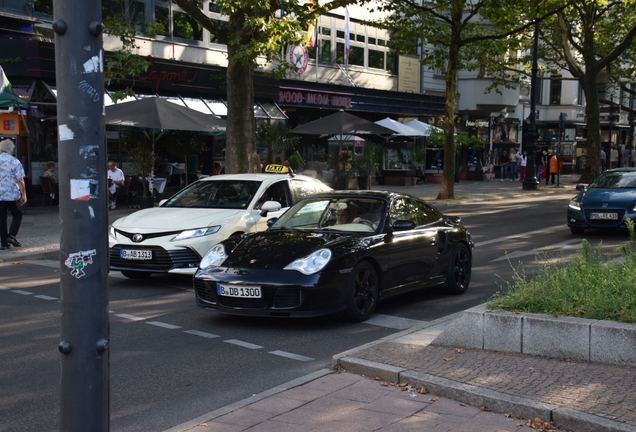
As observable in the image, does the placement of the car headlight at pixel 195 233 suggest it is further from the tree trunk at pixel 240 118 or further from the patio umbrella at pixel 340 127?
the patio umbrella at pixel 340 127

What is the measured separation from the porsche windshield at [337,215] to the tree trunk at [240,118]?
10052mm

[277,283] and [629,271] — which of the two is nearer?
[629,271]

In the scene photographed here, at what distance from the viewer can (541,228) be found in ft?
61.7

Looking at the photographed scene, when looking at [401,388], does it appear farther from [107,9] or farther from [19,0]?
[107,9]

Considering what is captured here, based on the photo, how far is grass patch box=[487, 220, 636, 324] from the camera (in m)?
6.23

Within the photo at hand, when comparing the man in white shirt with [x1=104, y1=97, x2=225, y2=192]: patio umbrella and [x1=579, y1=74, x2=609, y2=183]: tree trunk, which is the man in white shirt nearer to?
[x1=104, y1=97, x2=225, y2=192]: patio umbrella

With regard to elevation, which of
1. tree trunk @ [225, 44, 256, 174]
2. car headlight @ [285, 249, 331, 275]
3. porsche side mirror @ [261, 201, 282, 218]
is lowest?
car headlight @ [285, 249, 331, 275]

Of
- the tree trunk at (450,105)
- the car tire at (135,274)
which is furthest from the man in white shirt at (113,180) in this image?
the tree trunk at (450,105)

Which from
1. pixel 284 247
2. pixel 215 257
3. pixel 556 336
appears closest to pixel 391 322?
pixel 284 247

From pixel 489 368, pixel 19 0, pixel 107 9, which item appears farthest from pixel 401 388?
pixel 107 9

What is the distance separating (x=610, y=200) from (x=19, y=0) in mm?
16092

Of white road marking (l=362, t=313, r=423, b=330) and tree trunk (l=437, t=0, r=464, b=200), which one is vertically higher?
tree trunk (l=437, t=0, r=464, b=200)

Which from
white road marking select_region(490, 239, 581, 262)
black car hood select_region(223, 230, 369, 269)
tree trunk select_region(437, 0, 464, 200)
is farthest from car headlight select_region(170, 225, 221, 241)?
tree trunk select_region(437, 0, 464, 200)

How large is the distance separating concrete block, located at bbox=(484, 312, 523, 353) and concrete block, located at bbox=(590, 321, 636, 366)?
609 millimetres
